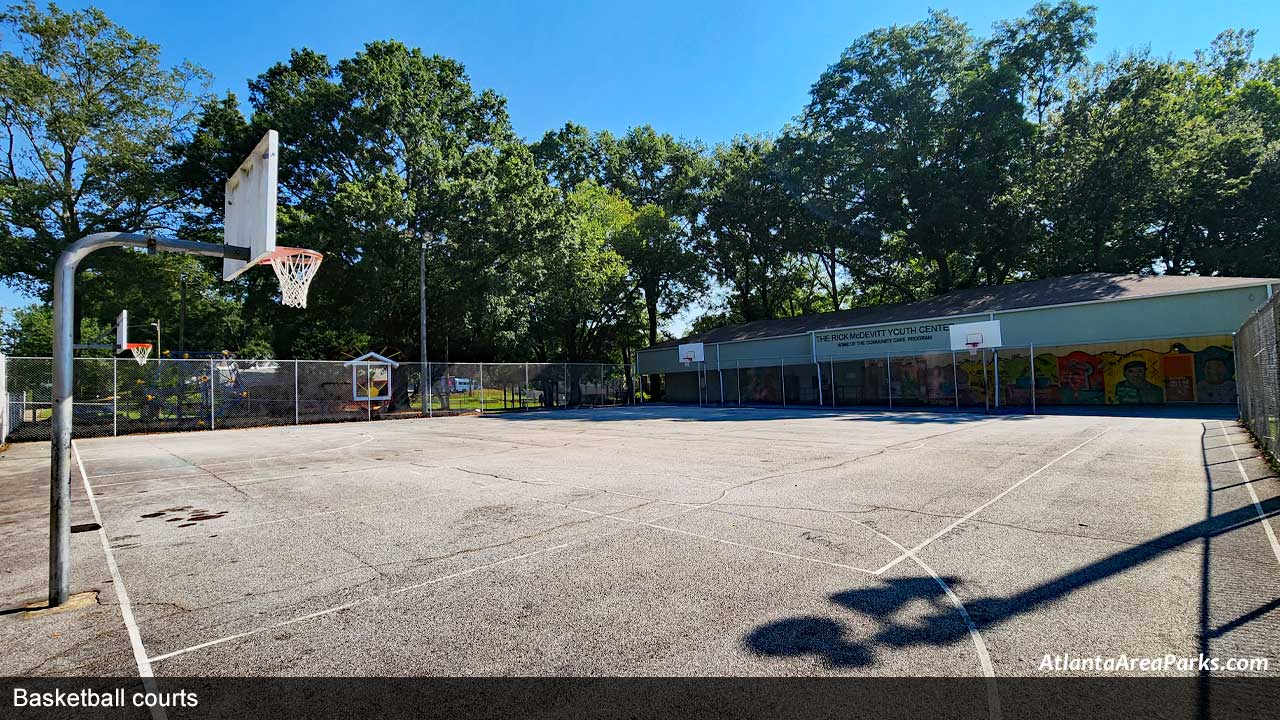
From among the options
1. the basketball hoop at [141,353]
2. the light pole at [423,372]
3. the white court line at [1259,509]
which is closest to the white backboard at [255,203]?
the white court line at [1259,509]

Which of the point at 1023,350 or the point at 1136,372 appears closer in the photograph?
the point at 1136,372

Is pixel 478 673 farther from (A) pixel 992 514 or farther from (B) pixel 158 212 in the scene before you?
(B) pixel 158 212

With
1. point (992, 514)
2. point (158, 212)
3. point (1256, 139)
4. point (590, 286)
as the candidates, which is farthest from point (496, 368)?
point (1256, 139)

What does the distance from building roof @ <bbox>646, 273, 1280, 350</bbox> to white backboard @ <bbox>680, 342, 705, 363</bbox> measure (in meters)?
2.33

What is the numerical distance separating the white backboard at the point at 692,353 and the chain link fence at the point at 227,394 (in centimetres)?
979

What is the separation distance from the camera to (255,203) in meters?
4.73

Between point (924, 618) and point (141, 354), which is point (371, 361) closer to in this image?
point (141, 354)

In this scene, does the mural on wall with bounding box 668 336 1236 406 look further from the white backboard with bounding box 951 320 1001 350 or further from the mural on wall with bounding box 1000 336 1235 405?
the white backboard with bounding box 951 320 1001 350

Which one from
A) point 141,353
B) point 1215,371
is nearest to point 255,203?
point 141,353

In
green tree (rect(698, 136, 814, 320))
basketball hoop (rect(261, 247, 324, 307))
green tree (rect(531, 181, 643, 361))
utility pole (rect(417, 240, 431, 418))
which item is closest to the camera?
basketball hoop (rect(261, 247, 324, 307))

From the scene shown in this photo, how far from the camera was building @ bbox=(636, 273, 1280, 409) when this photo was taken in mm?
21828

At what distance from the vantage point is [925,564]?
459cm

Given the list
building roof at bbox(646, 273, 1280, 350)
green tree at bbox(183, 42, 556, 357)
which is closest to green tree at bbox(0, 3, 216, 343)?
green tree at bbox(183, 42, 556, 357)

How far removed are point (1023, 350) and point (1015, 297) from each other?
2.54 metres
